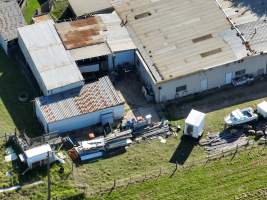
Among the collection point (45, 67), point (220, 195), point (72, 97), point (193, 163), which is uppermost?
point (45, 67)

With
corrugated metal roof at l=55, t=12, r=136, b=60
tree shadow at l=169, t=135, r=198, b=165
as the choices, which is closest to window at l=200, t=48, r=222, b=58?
corrugated metal roof at l=55, t=12, r=136, b=60

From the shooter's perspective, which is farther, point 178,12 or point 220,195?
point 178,12

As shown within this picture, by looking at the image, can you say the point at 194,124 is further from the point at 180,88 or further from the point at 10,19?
the point at 10,19

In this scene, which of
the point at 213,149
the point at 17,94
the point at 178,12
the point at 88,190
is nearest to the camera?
the point at 88,190

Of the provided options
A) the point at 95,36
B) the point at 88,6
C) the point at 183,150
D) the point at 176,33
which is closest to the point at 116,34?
the point at 95,36

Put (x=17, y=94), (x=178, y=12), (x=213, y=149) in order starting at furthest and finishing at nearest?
(x=178, y=12)
(x=17, y=94)
(x=213, y=149)

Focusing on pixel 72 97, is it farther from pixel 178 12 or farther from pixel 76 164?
pixel 178 12

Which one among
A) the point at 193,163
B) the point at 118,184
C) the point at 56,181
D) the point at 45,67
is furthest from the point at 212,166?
the point at 45,67
